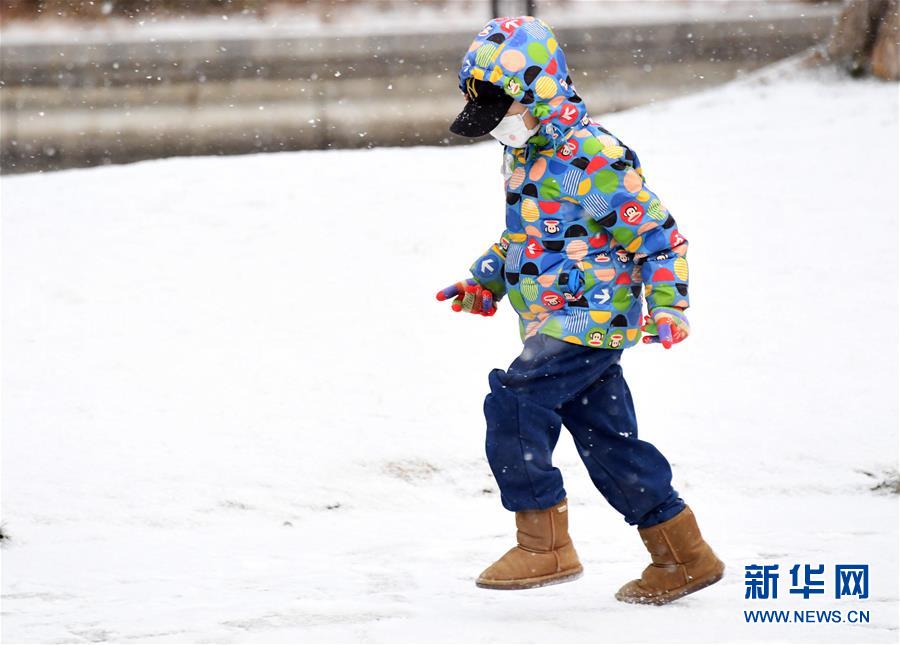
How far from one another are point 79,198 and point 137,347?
6.77 ft

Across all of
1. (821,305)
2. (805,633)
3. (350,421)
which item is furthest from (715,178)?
A: (805,633)

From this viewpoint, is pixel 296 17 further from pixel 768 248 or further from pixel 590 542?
pixel 590 542

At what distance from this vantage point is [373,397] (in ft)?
19.5

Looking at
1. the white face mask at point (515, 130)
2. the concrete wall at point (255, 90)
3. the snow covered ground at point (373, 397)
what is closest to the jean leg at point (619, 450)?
the snow covered ground at point (373, 397)

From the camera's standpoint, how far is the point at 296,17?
10.9 meters

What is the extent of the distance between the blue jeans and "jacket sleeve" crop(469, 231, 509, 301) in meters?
0.30

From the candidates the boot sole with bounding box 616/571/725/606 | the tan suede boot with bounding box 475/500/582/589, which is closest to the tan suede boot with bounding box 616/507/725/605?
the boot sole with bounding box 616/571/725/606

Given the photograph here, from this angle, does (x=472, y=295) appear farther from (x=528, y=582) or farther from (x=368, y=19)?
(x=368, y=19)

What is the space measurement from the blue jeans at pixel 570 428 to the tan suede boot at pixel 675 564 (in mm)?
37

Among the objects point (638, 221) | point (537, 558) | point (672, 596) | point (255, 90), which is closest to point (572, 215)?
point (638, 221)

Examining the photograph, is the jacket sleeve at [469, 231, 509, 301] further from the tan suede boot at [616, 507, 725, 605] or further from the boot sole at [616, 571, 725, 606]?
the boot sole at [616, 571, 725, 606]

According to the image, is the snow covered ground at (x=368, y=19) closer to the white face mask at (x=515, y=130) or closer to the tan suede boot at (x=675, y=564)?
the white face mask at (x=515, y=130)

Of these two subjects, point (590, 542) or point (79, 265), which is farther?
point (79, 265)

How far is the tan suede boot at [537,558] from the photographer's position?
3703 mm
